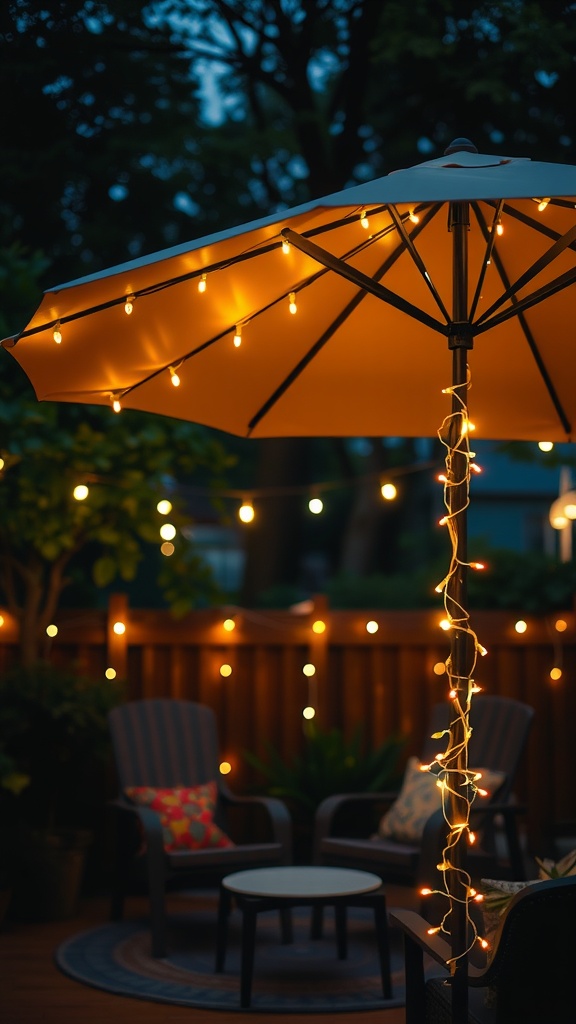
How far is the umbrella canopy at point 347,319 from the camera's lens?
9.83 ft

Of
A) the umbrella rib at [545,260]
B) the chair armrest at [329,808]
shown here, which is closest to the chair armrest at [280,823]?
the chair armrest at [329,808]

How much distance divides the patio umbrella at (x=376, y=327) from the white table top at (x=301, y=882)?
3.72 feet

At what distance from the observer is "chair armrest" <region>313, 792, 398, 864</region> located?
547 centimetres

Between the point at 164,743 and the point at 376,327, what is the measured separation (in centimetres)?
261

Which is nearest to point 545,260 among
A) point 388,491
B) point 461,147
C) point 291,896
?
point 461,147

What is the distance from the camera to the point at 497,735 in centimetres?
581

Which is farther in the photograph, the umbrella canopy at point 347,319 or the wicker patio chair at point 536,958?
the umbrella canopy at point 347,319

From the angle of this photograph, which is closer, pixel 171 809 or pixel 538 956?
pixel 538 956

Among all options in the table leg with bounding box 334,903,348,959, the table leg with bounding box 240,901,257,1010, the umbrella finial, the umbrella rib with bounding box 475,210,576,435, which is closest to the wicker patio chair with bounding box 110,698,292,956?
the table leg with bounding box 334,903,348,959

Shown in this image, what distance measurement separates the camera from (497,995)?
2.72 metres

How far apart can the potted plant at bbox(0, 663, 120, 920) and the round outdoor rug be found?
1.31 ft

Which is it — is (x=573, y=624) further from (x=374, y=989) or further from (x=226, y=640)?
(x=374, y=989)

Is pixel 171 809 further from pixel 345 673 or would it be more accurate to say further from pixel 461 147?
pixel 461 147

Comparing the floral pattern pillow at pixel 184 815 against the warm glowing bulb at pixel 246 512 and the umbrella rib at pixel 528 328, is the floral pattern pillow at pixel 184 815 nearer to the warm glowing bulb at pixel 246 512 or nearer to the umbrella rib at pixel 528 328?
the warm glowing bulb at pixel 246 512
